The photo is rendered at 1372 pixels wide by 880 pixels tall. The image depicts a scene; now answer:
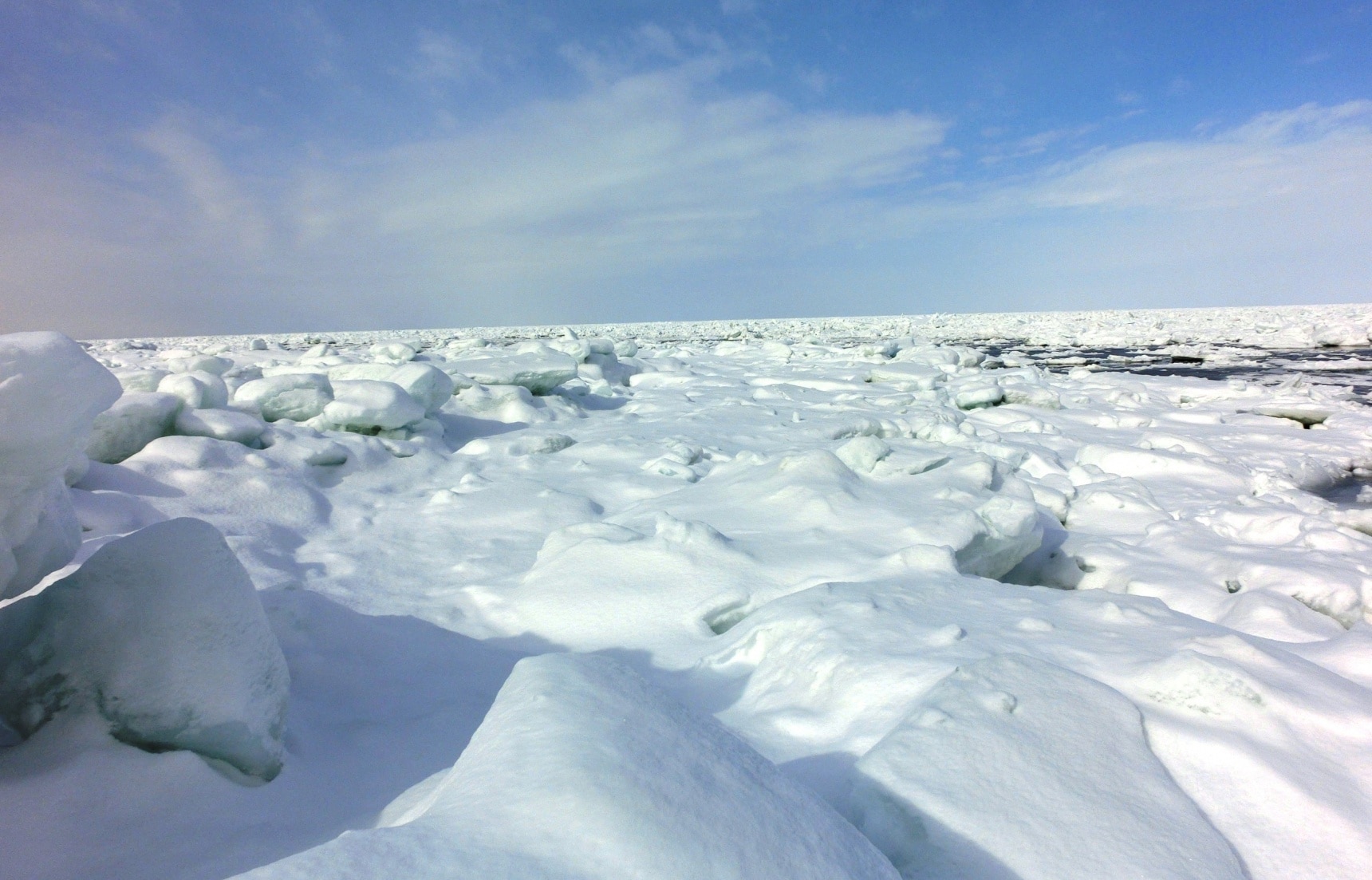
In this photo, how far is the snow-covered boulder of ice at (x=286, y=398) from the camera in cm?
576

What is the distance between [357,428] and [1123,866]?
227 inches

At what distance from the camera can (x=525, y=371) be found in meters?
7.91

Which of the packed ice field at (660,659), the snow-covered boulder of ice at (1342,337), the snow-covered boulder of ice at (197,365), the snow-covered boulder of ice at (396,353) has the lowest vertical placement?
the packed ice field at (660,659)

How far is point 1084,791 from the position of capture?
1509 mm

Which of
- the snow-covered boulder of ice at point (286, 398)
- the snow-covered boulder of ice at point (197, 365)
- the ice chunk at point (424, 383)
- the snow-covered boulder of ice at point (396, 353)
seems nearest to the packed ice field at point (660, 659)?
the snow-covered boulder of ice at point (286, 398)

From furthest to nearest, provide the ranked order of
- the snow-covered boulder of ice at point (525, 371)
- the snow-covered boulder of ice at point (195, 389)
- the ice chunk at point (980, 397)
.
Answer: the ice chunk at point (980, 397) < the snow-covered boulder of ice at point (525, 371) < the snow-covered boulder of ice at point (195, 389)

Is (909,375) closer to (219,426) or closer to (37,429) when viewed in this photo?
(219,426)

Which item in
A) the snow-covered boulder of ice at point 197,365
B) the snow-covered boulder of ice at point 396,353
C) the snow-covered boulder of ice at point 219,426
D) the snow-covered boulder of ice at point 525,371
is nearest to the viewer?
the snow-covered boulder of ice at point 219,426

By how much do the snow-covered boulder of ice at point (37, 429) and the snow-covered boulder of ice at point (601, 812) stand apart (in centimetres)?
132

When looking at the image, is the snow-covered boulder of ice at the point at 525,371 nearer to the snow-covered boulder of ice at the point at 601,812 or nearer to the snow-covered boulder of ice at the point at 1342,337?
the snow-covered boulder of ice at the point at 601,812

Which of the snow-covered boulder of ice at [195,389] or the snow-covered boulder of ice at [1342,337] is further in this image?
the snow-covered boulder of ice at [1342,337]

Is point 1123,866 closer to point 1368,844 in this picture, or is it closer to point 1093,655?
point 1368,844

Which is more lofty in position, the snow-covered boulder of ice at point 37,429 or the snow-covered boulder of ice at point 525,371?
the snow-covered boulder of ice at point 37,429

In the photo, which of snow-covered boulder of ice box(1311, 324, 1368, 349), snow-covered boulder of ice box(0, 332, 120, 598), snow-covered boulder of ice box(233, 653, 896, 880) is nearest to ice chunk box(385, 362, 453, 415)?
snow-covered boulder of ice box(0, 332, 120, 598)
